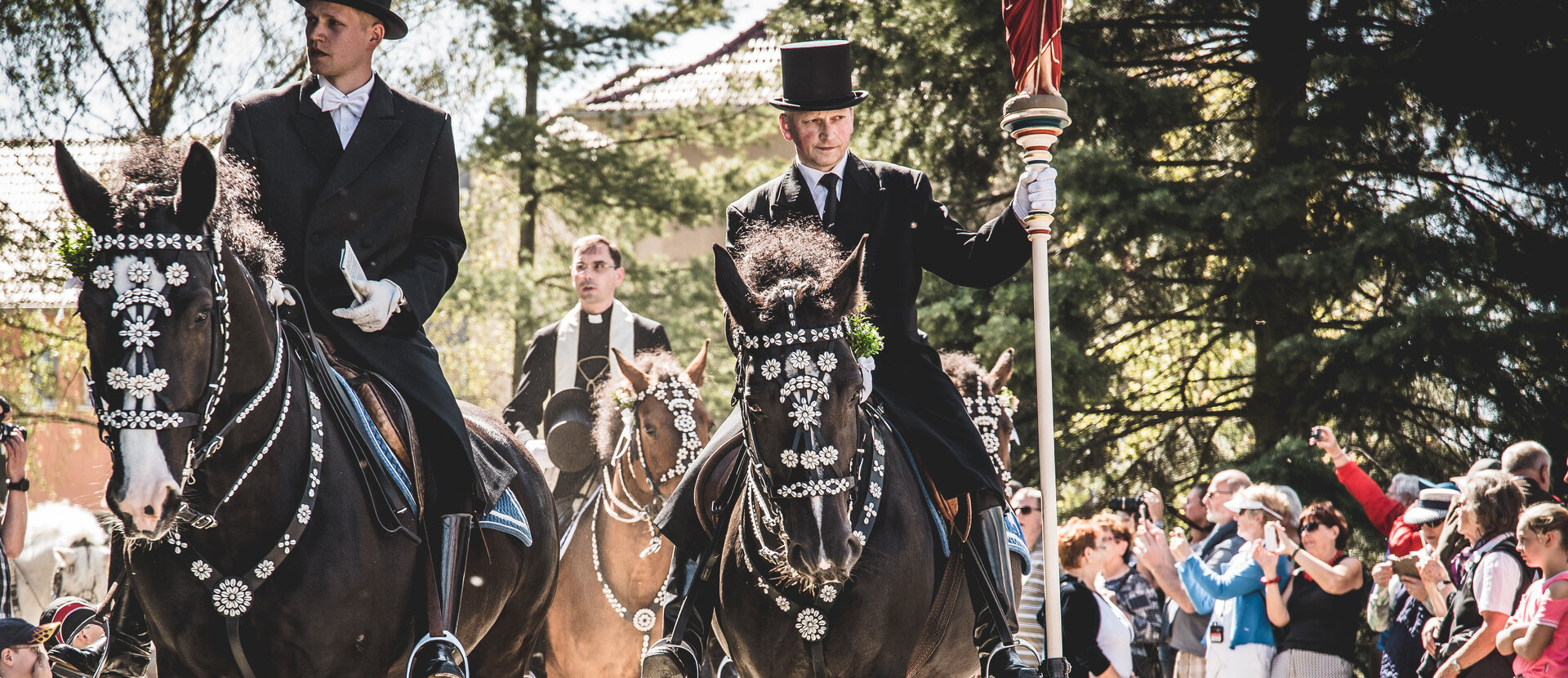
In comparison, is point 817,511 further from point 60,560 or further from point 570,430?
point 60,560

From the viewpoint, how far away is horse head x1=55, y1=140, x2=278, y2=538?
3.61 meters

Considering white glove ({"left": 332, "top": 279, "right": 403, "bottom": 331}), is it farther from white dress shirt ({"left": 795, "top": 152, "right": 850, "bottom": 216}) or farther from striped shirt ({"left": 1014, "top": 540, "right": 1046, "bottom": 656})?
striped shirt ({"left": 1014, "top": 540, "right": 1046, "bottom": 656})

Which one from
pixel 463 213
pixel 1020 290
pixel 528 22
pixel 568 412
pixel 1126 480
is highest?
pixel 528 22

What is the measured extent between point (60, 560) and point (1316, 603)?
909 cm

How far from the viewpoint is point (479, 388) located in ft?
85.5

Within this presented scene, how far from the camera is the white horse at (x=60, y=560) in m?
10.2

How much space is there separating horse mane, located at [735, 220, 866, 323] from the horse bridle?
171cm

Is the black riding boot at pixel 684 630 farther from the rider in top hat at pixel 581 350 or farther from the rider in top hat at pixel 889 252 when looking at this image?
the rider in top hat at pixel 581 350

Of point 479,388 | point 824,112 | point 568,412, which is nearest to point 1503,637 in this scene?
point 824,112

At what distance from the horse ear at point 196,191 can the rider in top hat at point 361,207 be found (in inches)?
35.6

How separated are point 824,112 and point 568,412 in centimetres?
413

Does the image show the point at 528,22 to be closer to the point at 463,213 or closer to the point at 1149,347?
the point at 463,213

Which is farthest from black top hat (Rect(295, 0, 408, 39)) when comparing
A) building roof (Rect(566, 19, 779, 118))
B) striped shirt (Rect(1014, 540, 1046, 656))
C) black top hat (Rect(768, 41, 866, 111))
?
building roof (Rect(566, 19, 779, 118))

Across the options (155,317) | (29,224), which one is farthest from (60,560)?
(155,317)
